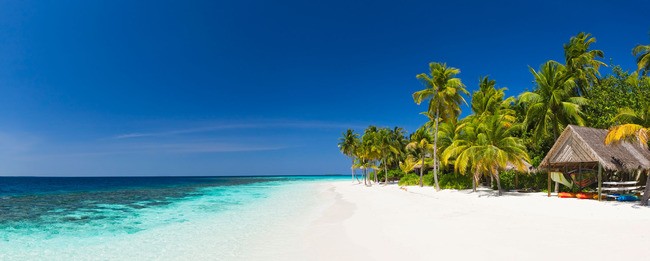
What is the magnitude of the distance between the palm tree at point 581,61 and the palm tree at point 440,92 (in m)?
9.00

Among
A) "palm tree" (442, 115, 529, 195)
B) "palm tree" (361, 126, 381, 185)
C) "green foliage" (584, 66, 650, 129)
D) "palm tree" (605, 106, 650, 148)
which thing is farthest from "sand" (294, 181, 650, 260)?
"palm tree" (361, 126, 381, 185)

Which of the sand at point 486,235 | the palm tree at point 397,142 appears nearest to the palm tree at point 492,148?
the sand at point 486,235

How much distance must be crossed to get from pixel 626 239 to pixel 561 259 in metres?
2.52

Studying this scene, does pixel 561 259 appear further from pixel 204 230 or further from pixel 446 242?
pixel 204 230

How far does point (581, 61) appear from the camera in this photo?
85.3 feet

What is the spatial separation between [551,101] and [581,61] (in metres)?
7.28

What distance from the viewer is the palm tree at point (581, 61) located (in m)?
25.8

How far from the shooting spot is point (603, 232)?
326 inches

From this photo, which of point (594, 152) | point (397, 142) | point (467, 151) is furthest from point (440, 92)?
point (397, 142)

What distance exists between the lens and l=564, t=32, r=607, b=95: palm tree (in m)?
25.8

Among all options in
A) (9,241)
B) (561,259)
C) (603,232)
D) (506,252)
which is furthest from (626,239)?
(9,241)

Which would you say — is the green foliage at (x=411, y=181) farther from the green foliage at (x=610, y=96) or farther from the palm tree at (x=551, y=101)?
the green foliage at (x=610, y=96)

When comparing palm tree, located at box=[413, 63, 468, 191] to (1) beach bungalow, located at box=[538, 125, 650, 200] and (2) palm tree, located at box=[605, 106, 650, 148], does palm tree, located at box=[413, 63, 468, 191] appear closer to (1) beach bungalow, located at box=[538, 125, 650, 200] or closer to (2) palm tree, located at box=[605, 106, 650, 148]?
(1) beach bungalow, located at box=[538, 125, 650, 200]

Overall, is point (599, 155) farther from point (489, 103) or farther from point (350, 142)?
point (350, 142)
